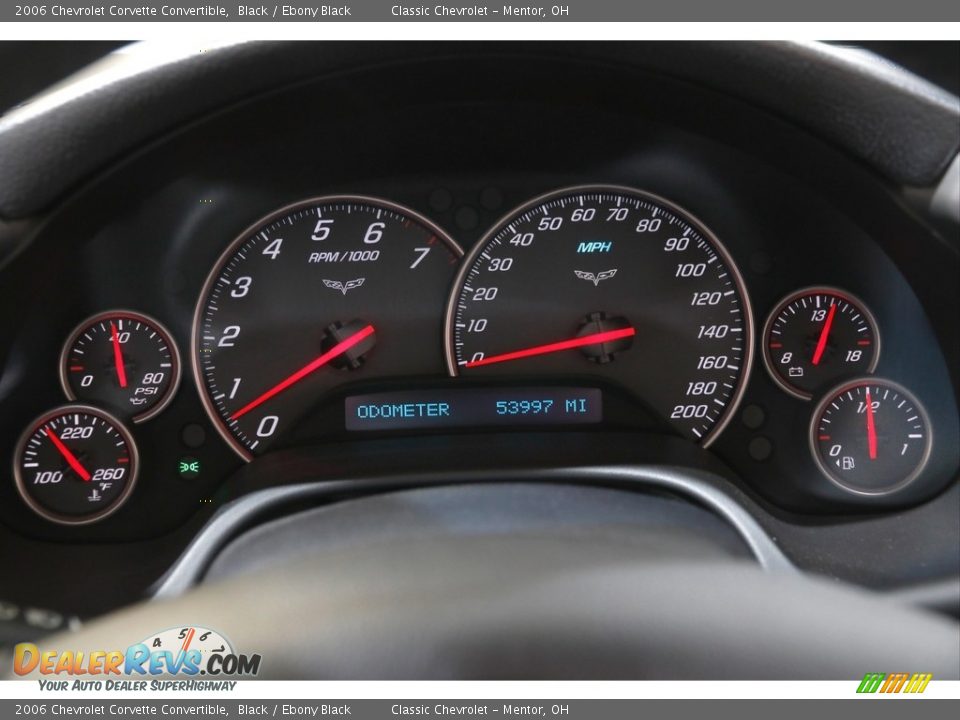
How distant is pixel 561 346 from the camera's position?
3.17 metres

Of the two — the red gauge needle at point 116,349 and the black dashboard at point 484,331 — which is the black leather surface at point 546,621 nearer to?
the black dashboard at point 484,331

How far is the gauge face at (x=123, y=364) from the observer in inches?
120

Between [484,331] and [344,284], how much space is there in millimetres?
439

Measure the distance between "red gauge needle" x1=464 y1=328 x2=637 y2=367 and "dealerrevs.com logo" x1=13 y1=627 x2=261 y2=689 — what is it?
4.45 feet

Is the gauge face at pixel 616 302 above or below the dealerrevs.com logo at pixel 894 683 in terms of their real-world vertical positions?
above

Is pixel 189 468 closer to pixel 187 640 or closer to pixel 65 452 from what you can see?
pixel 65 452

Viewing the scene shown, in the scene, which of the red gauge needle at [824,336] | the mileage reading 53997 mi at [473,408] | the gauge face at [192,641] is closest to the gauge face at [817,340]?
the red gauge needle at [824,336]

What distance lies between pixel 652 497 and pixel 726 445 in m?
0.71

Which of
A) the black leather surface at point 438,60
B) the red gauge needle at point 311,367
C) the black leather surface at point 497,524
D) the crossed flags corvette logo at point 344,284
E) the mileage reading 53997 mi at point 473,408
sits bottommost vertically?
the black leather surface at point 497,524

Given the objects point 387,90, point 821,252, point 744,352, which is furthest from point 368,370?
point 821,252

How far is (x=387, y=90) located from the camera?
259 cm

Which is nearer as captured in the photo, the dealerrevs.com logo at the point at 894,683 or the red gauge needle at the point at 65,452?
the dealerrevs.com logo at the point at 894,683

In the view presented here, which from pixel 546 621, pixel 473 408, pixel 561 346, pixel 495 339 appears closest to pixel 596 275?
pixel 561 346
